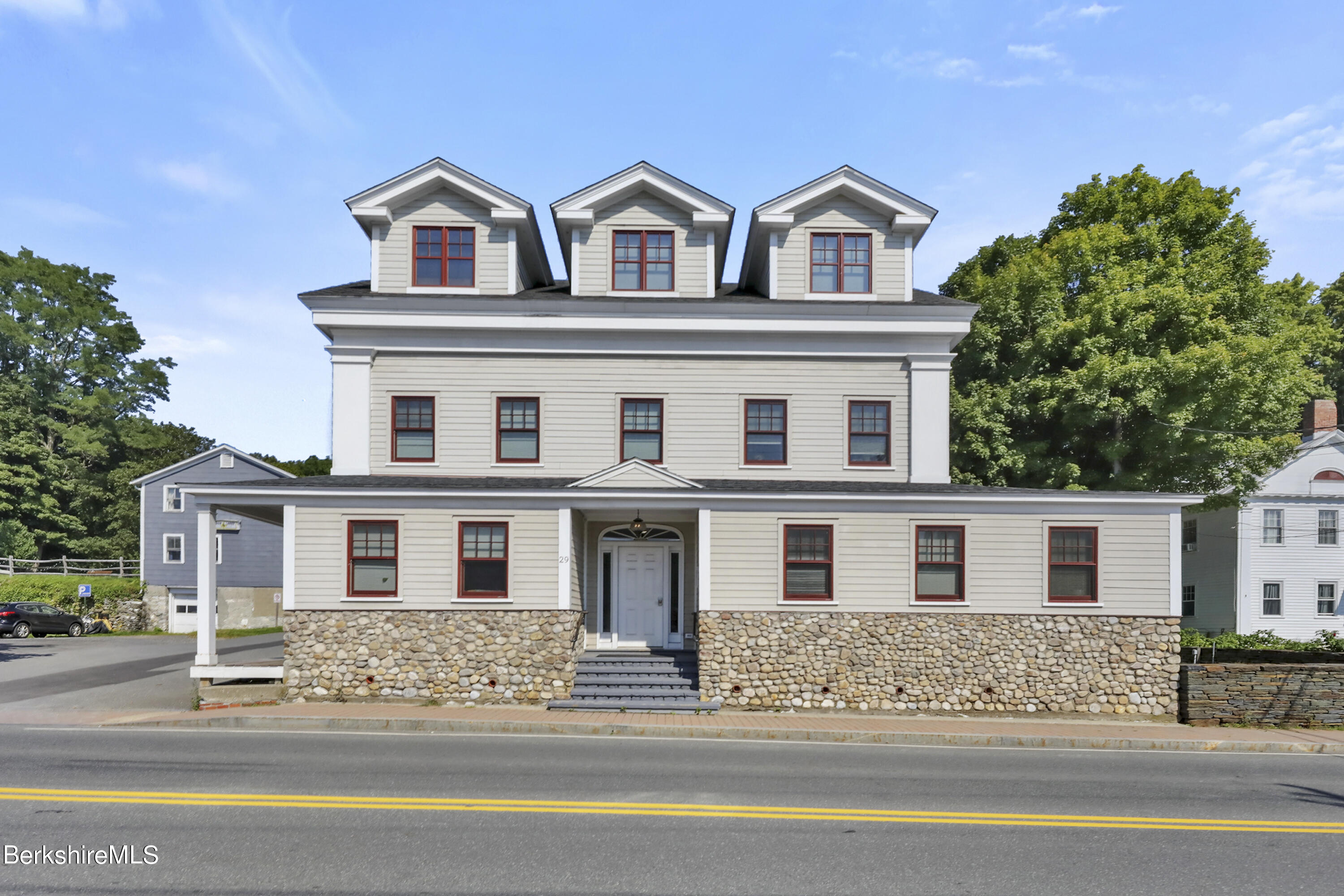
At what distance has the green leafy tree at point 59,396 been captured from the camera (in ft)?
155

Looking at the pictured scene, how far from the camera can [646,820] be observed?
28.7 feet

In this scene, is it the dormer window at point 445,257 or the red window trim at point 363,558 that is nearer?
the red window trim at point 363,558

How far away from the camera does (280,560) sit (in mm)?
40719

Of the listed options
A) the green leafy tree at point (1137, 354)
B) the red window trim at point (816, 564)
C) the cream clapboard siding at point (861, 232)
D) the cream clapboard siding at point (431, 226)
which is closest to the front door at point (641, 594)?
the red window trim at point (816, 564)

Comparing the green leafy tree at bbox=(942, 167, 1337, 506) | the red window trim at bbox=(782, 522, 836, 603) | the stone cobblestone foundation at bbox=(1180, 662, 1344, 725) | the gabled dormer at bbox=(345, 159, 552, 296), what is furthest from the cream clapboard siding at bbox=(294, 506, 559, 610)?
the green leafy tree at bbox=(942, 167, 1337, 506)

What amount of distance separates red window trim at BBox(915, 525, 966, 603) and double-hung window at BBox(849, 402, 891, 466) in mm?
2442

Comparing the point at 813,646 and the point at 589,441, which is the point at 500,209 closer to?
the point at 589,441

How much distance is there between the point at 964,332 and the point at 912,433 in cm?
271

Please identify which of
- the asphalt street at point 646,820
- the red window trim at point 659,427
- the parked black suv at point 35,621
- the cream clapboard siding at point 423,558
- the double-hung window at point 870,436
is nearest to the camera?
the asphalt street at point 646,820

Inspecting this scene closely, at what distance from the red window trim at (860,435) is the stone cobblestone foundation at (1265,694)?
291 inches

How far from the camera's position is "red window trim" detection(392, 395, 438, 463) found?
19.4 m

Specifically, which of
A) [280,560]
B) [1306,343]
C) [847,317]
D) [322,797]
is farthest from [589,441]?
[280,560]

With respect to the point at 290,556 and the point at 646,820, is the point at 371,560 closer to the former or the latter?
the point at 290,556

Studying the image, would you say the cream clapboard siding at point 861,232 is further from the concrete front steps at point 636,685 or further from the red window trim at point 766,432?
the concrete front steps at point 636,685
